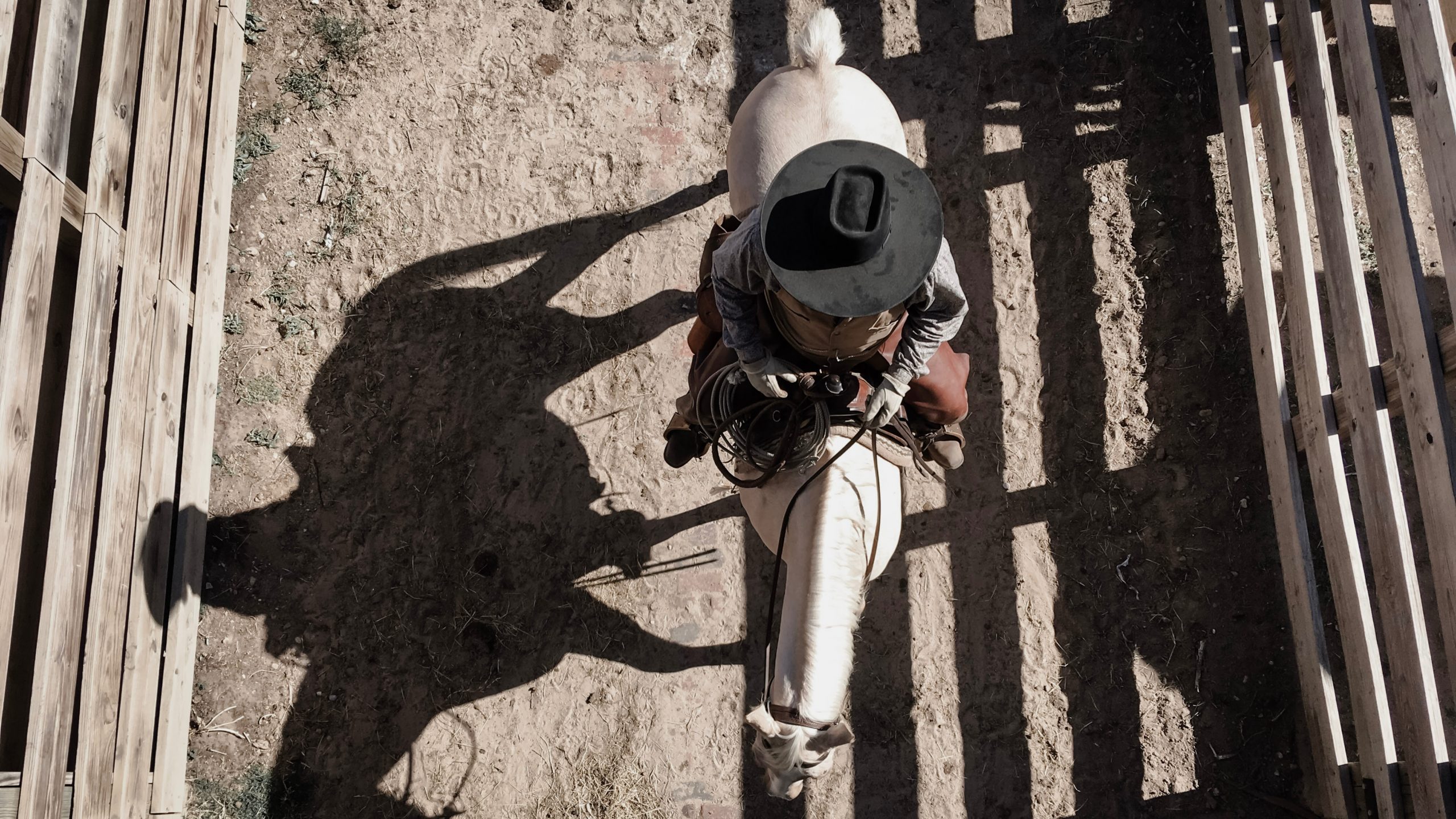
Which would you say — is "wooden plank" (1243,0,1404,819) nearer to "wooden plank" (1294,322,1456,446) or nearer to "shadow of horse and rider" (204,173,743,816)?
"wooden plank" (1294,322,1456,446)

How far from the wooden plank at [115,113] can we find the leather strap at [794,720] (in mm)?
3037

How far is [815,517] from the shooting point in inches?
111

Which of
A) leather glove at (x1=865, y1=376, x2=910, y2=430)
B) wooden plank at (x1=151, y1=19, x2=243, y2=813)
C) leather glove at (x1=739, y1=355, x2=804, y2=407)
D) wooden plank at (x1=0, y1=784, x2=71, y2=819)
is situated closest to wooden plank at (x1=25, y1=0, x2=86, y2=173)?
wooden plank at (x1=151, y1=19, x2=243, y2=813)

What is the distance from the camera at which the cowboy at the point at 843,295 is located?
2188mm

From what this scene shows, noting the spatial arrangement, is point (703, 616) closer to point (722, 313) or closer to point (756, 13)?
point (722, 313)

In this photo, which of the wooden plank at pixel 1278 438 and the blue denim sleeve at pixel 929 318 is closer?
the blue denim sleeve at pixel 929 318

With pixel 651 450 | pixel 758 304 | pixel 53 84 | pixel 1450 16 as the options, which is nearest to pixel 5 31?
pixel 53 84

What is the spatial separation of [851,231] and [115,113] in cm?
311

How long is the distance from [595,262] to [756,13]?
1.57 metres

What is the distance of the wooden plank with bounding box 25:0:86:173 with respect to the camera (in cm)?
302

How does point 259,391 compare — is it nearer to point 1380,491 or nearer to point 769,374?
point 769,374

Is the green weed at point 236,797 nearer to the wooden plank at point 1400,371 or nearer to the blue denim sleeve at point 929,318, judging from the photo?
the blue denim sleeve at point 929,318

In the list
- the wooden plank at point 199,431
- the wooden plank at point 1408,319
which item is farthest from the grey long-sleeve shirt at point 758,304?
the wooden plank at point 199,431

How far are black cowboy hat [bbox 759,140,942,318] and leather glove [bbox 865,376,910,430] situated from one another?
0.55 meters
